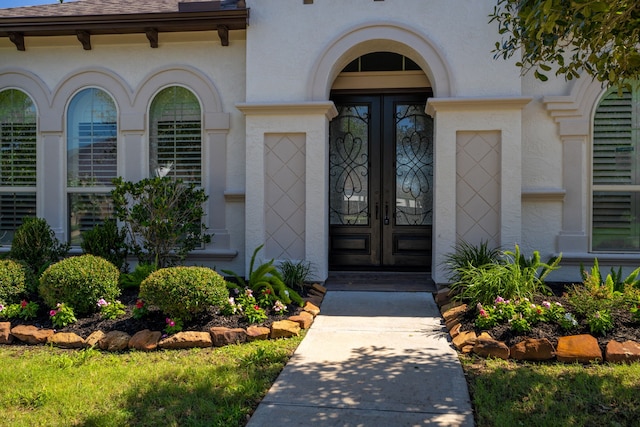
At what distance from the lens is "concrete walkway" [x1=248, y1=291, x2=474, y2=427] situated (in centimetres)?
348

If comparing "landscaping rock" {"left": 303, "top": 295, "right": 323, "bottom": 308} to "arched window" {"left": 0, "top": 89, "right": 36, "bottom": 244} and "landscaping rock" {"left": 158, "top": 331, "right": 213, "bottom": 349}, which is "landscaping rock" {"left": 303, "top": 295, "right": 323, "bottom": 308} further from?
"arched window" {"left": 0, "top": 89, "right": 36, "bottom": 244}

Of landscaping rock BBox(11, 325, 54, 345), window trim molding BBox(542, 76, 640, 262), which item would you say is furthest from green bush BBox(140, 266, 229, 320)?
window trim molding BBox(542, 76, 640, 262)

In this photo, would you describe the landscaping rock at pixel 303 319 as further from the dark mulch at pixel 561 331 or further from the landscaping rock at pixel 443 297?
the landscaping rock at pixel 443 297

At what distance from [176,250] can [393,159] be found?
3781 mm

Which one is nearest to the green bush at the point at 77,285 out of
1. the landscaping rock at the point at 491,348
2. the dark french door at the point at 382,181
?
the dark french door at the point at 382,181

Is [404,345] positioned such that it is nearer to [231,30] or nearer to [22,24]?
[231,30]

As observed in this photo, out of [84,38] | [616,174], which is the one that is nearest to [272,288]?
[84,38]

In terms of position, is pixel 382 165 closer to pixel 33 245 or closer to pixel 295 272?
pixel 295 272

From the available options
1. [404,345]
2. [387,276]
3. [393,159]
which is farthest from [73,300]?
[393,159]

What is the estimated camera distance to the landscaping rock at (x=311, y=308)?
599 cm

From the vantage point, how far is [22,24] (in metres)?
7.82

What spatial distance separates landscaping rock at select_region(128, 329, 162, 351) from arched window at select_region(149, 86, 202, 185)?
346cm

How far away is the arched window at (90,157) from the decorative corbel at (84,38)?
682 mm

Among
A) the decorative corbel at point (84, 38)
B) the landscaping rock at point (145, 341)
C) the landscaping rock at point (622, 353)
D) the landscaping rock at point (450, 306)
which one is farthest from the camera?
the decorative corbel at point (84, 38)
